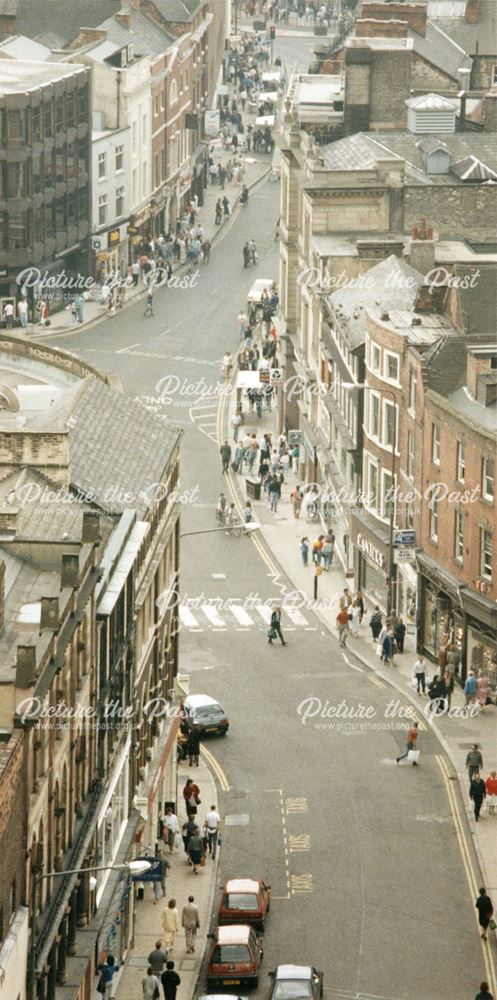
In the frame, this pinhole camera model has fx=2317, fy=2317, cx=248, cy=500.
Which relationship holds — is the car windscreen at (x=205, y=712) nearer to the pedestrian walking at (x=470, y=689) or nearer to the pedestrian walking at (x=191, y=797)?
the pedestrian walking at (x=191, y=797)

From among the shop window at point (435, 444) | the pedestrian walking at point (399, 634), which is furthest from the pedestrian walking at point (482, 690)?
A: the shop window at point (435, 444)

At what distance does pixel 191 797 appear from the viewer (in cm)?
6806

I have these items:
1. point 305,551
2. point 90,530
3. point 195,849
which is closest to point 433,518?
point 305,551

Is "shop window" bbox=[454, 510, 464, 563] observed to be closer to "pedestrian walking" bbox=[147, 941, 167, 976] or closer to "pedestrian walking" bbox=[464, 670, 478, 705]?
"pedestrian walking" bbox=[464, 670, 478, 705]

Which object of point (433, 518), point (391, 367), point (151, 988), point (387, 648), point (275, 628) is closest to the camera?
point (151, 988)

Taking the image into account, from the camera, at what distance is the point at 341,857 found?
65.5 meters

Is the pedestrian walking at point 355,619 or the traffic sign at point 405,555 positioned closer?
the traffic sign at point 405,555

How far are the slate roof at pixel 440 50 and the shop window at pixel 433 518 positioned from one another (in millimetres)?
62192

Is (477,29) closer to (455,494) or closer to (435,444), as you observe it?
(435,444)

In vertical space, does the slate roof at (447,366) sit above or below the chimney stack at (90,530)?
below

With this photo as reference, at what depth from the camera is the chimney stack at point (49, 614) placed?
151 ft

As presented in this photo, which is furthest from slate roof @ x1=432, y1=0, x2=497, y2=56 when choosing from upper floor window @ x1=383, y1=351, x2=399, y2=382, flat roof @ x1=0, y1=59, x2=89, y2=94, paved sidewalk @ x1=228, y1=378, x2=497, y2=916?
upper floor window @ x1=383, y1=351, x2=399, y2=382

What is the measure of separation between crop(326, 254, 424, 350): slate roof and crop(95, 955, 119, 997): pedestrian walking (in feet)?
123

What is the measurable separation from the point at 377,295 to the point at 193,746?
25677 mm
